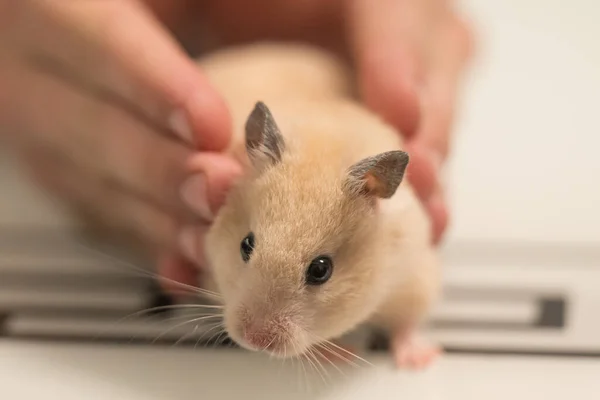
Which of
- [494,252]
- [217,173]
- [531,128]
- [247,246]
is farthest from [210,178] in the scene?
[531,128]

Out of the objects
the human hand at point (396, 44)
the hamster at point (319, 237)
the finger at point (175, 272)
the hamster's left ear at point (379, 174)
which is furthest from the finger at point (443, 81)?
the finger at point (175, 272)

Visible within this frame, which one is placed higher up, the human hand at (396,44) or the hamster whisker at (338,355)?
the human hand at (396,44)

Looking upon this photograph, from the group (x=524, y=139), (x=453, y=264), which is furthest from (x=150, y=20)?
(x=524, y=139)

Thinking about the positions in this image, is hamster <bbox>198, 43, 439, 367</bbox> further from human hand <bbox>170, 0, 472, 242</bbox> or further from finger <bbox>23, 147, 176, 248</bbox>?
finger <bbox>23, 147, 176, 248</bbox>

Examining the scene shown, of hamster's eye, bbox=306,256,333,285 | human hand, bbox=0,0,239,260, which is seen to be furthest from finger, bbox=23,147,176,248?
hamster's eye, bbox=306,256,333,285

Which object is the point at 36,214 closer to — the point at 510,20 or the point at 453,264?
the point at 453,264

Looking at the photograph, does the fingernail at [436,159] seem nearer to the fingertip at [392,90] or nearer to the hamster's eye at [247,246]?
the fingertip at [392,90]
